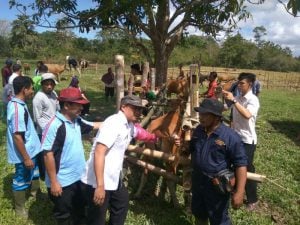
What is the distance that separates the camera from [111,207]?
3.57m

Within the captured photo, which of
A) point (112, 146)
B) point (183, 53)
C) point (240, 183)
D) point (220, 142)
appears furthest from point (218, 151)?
point (183, 53)

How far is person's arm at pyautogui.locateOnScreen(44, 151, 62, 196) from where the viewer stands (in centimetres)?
338

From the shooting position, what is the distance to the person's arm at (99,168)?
121 inches

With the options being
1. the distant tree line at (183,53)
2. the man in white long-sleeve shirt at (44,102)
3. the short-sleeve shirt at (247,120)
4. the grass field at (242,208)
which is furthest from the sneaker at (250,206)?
the distant tree line at (183,53)

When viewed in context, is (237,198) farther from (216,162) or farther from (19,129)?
(19,129)

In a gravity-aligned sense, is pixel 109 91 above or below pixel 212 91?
below

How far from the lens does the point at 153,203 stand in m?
5.12

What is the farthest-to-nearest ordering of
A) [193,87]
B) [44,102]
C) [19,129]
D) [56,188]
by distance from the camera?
[44,102] < [193,87] < [19,129] < [56,188]

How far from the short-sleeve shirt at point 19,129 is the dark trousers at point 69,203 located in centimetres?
82

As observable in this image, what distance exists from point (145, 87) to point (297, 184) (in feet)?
11.1

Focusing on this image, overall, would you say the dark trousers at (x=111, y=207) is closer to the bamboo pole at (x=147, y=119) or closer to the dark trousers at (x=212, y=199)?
the dark trousers at (x=212, y=199)

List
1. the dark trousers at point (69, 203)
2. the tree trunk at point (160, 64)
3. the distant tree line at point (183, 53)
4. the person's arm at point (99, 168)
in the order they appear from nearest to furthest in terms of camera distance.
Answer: the person's arm at point (99, 168), the dark trousers at point (69, 203), the tree trunk at point (160, 64), the distant tree line at point (183, 53)

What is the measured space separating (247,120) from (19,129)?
272 centimetres

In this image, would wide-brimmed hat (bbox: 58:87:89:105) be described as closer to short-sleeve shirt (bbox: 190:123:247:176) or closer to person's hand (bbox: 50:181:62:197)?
person's hand (bbox: 50:181:62:197)
